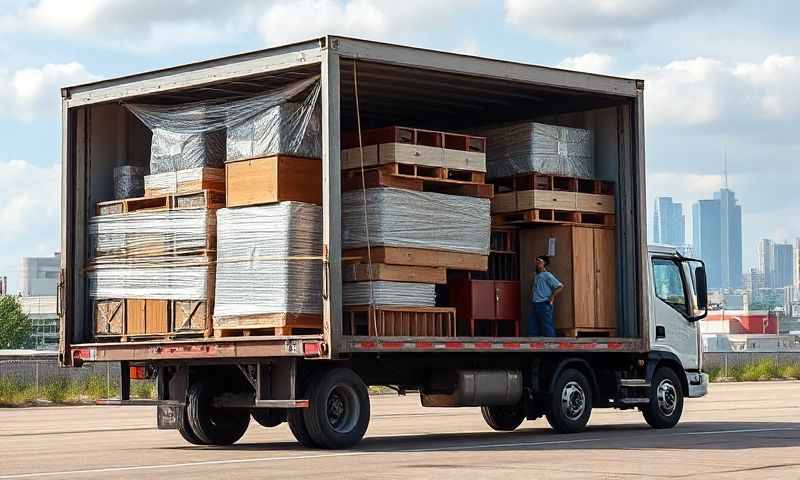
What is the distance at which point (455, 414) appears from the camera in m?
26.1

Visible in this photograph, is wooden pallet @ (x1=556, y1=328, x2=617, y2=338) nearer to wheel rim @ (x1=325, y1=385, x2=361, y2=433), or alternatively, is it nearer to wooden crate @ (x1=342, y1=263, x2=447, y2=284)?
wooden crate @ (x1=342, y1=263, x2=447, y2=284)

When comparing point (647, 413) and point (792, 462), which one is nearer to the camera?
point (792, 462)

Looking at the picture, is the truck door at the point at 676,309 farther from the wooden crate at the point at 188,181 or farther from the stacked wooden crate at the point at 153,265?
the stacked wooden crate at the point at 153,265

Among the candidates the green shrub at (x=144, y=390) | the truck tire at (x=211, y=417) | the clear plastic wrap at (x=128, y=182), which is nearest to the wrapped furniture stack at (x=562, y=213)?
the truck tire at (x=211, y=417)

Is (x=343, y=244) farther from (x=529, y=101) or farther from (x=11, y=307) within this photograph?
(x=11, y=307)

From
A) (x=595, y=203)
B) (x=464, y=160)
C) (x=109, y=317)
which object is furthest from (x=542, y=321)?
(x=109, y=317)

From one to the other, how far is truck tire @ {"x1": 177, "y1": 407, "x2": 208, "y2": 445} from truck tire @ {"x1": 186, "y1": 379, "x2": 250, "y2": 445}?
0.04 m

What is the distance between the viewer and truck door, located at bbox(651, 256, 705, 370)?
19.8m

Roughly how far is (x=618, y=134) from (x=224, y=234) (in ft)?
19.2

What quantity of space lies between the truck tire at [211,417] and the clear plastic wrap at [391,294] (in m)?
2.03

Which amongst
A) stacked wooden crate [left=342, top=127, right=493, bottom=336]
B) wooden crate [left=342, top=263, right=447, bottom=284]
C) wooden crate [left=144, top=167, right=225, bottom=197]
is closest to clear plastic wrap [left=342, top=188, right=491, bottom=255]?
stacked wooden crate [left=342, top=127, right=493, bottom=336]

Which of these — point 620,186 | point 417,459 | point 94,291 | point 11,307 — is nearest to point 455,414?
point 620,186

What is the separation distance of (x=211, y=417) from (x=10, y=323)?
111 metres

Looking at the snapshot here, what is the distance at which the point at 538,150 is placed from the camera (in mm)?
18109
